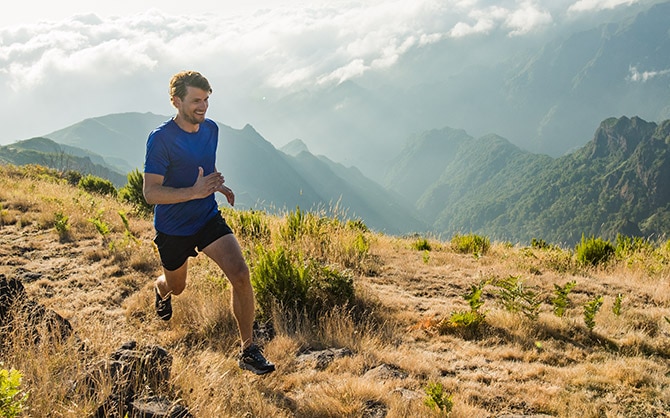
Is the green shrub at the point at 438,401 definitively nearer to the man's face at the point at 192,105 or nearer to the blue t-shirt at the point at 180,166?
the blue t-shirt at the point at 180,166

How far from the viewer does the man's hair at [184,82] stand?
12.3ft

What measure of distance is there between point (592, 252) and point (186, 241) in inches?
333

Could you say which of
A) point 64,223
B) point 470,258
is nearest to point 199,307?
point 64,223

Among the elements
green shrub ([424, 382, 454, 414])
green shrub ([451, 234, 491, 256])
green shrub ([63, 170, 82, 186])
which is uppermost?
green shrub ([63, 170, 82, 186])

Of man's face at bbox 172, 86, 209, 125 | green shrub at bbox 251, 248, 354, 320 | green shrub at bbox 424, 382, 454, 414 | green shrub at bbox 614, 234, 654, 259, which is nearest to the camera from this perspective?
green shrub at bbox 424, 382, 454, 414

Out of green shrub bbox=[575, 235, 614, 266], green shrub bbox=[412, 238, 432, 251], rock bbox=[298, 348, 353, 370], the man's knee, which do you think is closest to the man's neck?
the man's knee

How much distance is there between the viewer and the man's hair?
3742mm

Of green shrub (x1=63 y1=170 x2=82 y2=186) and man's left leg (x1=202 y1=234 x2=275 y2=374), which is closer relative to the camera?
man's left leg (x1=202 y1=234 x2=275 y2=374)

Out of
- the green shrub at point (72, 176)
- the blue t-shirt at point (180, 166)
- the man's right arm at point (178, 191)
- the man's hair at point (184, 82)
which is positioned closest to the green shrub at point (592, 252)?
the blue t-shirt at point (180, 166)

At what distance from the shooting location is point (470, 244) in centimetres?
1090

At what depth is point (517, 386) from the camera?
135 inches

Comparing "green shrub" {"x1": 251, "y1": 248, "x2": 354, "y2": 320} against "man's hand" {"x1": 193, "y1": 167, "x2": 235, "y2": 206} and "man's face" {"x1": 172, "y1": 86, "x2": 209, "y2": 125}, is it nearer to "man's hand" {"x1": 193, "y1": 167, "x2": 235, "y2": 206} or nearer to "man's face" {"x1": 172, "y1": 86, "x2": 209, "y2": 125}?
"man's hand" {"x1": 193, "y1": 167, "x2": 235, "y2": 206}

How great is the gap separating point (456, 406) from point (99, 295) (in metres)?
4.62

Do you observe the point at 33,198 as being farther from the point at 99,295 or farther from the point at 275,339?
the point at 275,339
